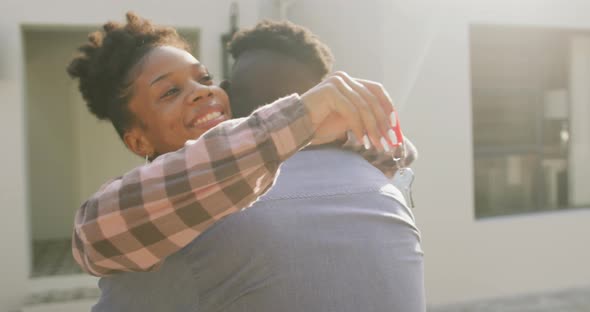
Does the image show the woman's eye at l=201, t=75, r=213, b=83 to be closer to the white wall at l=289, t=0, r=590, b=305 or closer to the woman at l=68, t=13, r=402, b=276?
the woman at l=68, t=13, r=402, b=276

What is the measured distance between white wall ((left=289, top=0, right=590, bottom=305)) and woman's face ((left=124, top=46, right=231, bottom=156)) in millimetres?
3505

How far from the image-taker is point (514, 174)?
229 inches

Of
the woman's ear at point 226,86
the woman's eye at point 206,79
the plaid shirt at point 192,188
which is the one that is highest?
the woman's eye at point 206,79

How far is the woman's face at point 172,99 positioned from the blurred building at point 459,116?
11.5 ft

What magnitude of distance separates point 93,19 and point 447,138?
125 inches

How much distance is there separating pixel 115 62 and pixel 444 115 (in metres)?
4.01

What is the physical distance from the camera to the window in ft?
18.1

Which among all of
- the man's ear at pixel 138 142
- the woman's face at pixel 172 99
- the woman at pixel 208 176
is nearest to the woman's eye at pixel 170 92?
the woman's face at pixel 172 99

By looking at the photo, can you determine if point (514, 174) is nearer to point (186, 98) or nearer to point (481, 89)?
point (481, 89)

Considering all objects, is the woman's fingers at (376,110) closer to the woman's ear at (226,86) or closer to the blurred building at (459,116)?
the woman's ear at (226,86)

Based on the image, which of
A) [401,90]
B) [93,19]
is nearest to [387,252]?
[401,90]

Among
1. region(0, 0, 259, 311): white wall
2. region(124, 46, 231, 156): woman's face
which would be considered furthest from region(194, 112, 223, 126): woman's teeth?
region(0, 0, 259, 311): white wall

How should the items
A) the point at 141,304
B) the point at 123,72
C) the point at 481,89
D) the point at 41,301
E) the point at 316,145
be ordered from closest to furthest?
the point at 141,304 < the point at 316,145 < the point at 123,72 < the point at 41,301 < the point at 481,89

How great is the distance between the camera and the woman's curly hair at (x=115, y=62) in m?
1.34
